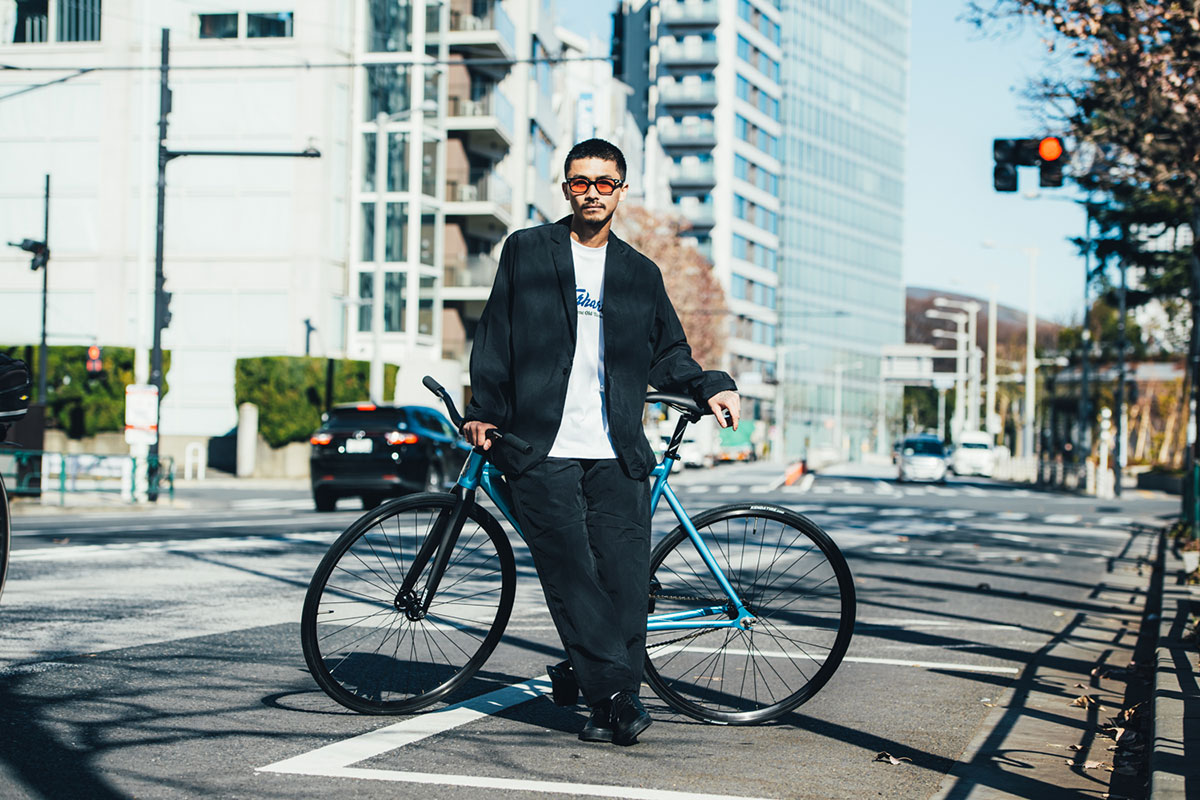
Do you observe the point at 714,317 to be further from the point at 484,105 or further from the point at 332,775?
the point at 332,775

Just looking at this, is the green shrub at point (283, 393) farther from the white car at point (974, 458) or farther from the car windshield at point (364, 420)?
the white car at point (974, 458)

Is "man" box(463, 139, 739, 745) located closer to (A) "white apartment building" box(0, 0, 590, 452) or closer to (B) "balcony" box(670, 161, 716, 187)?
(A) "white apartment building" box(0, 0, 590, 452)

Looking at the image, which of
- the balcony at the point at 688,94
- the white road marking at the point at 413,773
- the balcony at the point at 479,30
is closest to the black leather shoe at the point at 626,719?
the white road marking at the point at 413,773

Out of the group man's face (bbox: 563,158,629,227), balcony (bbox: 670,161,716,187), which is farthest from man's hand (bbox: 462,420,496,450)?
balcony (bbox: 670,161,716,187)

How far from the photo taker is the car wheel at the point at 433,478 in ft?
65.8

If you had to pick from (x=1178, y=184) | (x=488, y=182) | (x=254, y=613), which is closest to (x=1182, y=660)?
(x=254, y=613)

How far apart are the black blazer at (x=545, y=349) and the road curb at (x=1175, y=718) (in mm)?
1777

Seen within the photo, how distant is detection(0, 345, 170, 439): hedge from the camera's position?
41.0m

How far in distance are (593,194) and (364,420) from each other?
15.9m

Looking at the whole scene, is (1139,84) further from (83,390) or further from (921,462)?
(921,462)

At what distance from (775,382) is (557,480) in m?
88.8

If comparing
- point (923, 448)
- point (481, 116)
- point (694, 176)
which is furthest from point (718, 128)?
point (923, 448)

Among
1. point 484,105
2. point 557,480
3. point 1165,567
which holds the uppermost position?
point 484,105

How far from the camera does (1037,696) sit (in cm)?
640
